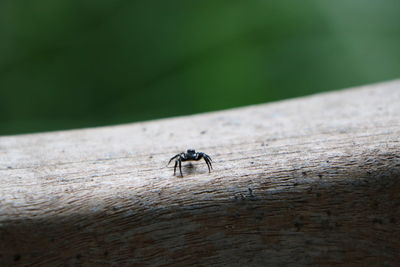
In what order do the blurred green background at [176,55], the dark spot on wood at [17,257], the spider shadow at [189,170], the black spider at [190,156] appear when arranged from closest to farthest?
the dark spot on wood at [17,257]
the spider shadow at [189,170]
the black spider at [190,156]
the blurred green background at [176,55]

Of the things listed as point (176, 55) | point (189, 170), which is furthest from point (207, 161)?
point (176, 55)

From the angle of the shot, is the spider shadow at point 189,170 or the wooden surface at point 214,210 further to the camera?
the spider shadow at point 189,170

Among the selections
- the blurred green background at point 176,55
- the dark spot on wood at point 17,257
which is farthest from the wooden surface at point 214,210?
the blurred green background at point 176,55

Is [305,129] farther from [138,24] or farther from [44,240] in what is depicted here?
[138,24]

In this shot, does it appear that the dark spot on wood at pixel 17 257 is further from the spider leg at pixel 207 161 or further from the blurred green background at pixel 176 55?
the blurred green background at pixel 176 55

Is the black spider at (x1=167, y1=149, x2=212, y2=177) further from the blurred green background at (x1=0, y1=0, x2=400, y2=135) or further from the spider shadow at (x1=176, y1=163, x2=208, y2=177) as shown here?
the blurred green background at (x1=0, y1=0, x2=400, y2=135)

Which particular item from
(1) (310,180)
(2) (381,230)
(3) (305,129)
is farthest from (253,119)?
(2) (381,230)
